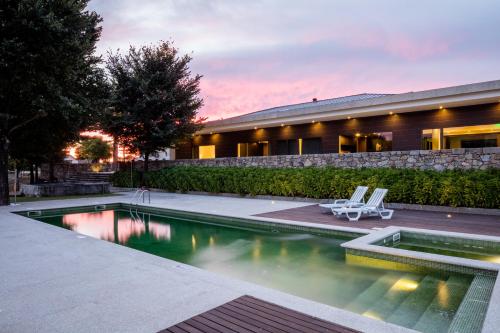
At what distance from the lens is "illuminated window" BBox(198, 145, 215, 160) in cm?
2517

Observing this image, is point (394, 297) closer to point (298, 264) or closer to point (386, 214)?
point (298, 264)

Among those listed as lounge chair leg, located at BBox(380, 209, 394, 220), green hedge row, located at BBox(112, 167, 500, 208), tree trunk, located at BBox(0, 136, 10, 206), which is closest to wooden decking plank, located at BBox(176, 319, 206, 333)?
lounge chair leg, located at BBox(380, 209, 394, 220)

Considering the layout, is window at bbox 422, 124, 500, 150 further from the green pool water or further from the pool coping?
the green pool water

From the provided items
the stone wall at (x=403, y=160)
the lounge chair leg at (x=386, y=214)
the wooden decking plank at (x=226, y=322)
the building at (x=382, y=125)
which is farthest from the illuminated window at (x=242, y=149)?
the wooden decking plank at (x=226, y=322)

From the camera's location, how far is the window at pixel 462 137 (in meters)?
15.4

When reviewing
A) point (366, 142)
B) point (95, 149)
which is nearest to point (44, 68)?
point (366, 142)

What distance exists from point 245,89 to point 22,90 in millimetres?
15708

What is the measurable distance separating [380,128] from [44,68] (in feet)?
48.0

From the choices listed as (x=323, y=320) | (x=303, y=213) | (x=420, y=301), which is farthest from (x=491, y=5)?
(x=323, y=320)

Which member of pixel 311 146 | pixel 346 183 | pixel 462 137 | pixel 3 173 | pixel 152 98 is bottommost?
pixel 346 183

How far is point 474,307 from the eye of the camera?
4.05 metres

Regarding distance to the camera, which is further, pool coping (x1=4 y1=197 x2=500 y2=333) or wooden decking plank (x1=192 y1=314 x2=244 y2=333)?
pool coping (x1=4 y1=197 x2=500 y2=333)

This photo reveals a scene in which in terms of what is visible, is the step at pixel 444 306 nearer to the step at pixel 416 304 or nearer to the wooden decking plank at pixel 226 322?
the step at pixel 416 304

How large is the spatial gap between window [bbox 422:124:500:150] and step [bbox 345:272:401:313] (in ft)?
41.6
